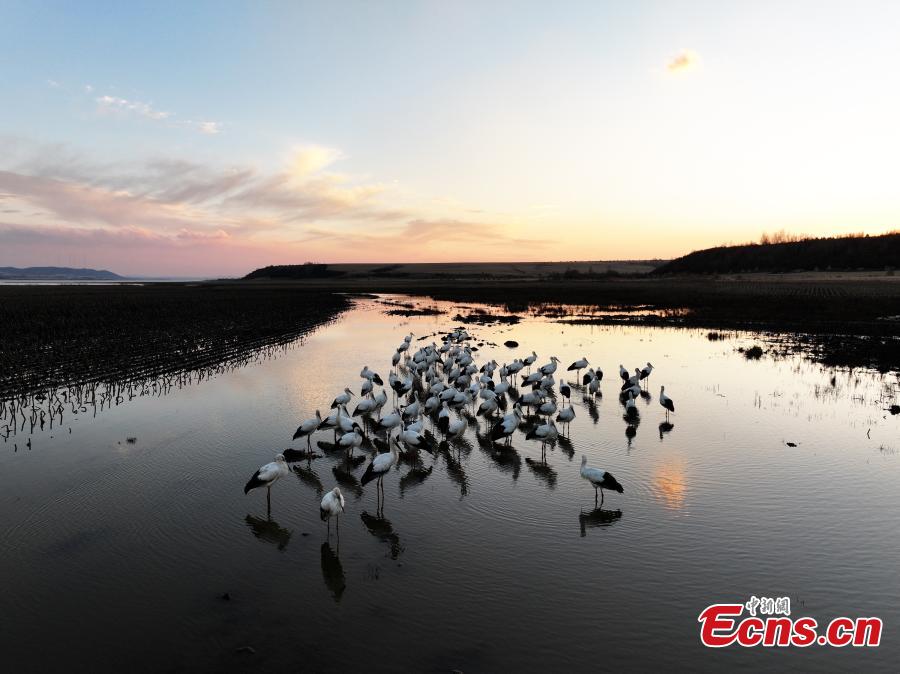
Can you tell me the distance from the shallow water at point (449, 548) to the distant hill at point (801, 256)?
111045mm

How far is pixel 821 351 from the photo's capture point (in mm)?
25984

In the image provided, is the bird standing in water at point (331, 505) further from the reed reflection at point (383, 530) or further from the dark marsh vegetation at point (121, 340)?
the dark marsh vegetation at point (121, 340)

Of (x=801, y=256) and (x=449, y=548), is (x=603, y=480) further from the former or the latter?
(x=801, y=256)

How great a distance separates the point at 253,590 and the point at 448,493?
4324mm

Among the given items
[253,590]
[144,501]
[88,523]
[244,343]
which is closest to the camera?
[253,590]

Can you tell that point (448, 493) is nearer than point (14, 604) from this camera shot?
No

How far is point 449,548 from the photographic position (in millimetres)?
8500

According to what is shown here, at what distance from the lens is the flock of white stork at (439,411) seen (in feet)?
33.7

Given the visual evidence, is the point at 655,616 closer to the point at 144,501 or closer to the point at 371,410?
the point at 144,501

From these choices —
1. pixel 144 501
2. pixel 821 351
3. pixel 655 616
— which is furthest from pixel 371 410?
pixel 821 351

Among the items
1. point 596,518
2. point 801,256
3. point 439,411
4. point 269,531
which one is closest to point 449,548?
point 596,518

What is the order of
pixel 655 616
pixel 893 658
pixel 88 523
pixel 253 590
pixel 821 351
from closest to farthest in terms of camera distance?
pixel 893 658
pixel 655 616
pixel 253 590
pixel 88 523
pixel 821 351

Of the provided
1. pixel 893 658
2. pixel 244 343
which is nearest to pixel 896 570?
pixel 893 658

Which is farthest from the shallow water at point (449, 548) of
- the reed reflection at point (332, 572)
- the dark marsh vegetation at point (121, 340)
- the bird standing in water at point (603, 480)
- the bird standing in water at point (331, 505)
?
the dark marsh vegetation at point (121, 340)
